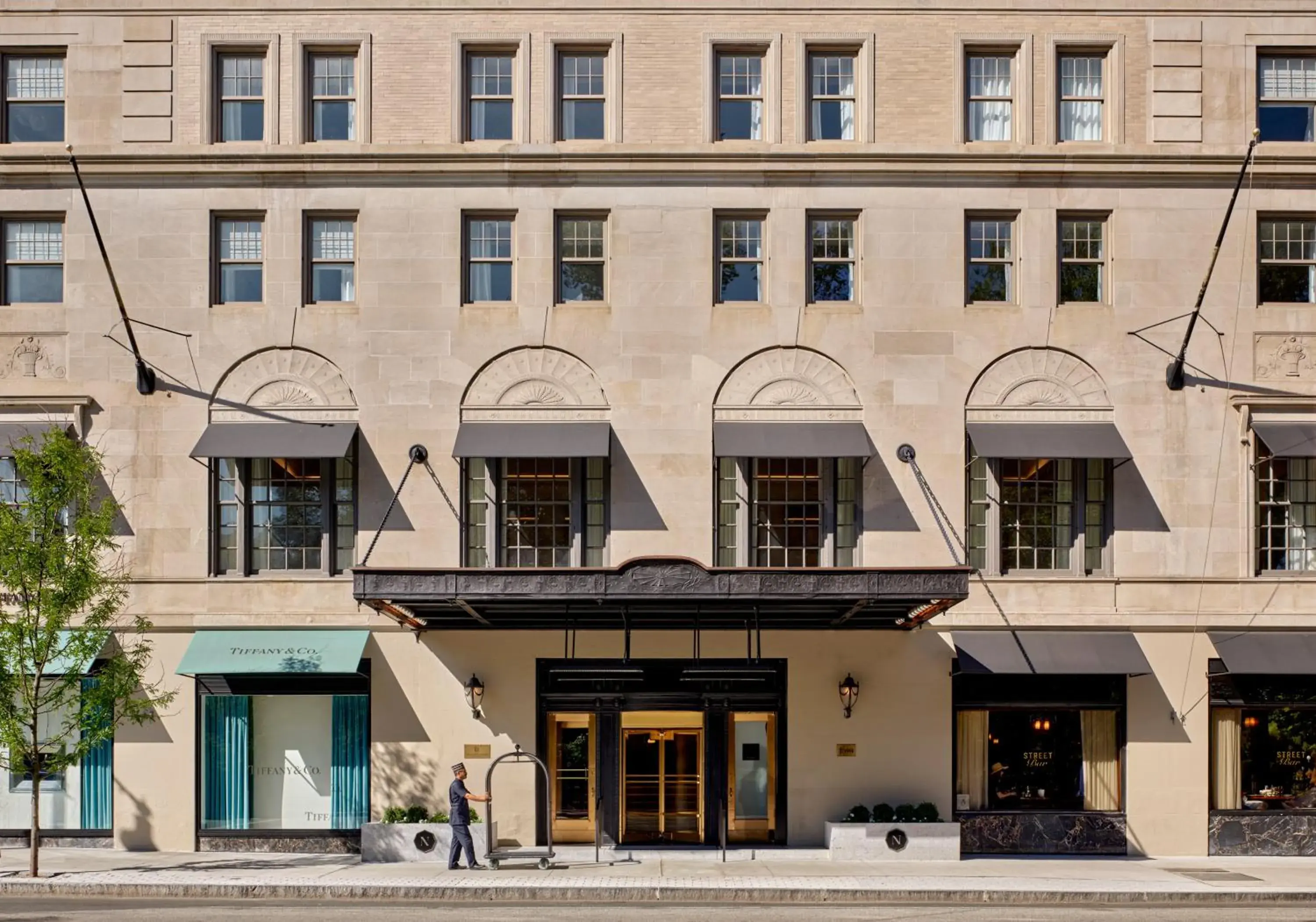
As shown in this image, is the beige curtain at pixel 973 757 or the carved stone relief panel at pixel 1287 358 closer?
the beige curtain at pixel 973 757

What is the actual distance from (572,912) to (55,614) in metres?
9.11

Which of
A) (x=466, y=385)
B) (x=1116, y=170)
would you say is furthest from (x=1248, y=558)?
(x=466, y=385)

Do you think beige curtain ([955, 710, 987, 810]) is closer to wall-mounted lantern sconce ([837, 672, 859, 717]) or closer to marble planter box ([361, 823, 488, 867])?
wall-mounted lantern sconce ([837, 672, 859, 717])

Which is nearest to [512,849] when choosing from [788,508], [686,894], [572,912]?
[686,894]

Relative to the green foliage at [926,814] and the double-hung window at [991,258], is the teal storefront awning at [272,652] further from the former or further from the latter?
the double-hung window at [991,258]

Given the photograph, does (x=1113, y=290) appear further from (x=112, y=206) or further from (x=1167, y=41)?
(x=112, y=206)

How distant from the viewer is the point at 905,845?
21375 mm

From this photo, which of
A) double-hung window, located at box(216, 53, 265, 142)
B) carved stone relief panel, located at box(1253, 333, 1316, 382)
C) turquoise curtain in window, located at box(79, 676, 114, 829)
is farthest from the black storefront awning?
double-hung window, located at box(216, 53, 265, 142)

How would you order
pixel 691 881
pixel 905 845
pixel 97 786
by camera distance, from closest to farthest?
pixel 691 881 → pixel 905 845 → pixel 97 786

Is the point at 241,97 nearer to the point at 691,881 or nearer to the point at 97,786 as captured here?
the point at 97,786

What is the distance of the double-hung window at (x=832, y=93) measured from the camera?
23.8 metres

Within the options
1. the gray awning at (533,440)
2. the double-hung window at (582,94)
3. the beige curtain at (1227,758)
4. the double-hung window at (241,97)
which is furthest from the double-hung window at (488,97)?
the beige curtain at (1227,758)

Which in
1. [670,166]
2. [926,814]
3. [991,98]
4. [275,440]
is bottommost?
[926,814]

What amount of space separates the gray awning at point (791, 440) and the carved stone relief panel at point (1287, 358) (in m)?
7.27
